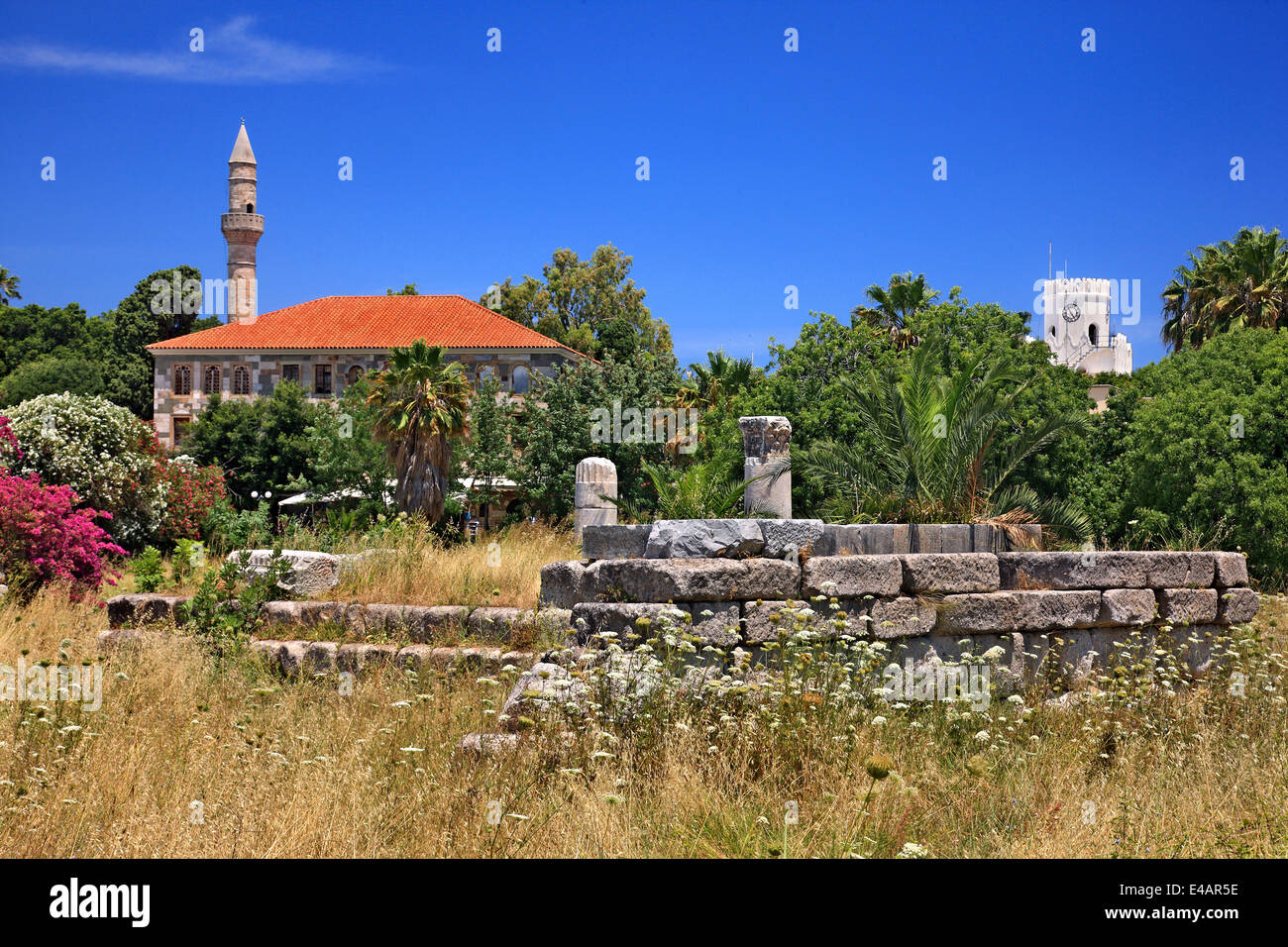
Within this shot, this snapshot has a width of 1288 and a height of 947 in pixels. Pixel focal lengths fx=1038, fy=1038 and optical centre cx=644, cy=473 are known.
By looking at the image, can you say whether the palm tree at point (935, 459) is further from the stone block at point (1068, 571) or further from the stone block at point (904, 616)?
the stone block at point (904, 616)

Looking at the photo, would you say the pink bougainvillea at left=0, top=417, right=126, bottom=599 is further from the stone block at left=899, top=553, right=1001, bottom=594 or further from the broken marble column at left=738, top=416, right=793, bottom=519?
the stone block at left=899, top=553, right=1001, bottom=594

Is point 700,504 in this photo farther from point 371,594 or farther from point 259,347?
point 259,347

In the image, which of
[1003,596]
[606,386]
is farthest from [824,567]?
[606,386]

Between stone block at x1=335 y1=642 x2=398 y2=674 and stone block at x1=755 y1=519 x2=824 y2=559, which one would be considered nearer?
stone block at x1=755 y1=519 x2=824 y2=559

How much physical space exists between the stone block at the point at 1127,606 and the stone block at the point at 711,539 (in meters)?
3.16

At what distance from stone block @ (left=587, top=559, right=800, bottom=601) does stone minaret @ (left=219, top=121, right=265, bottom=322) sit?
44.8m

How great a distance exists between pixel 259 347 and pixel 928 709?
137ft

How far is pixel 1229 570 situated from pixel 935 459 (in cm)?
267

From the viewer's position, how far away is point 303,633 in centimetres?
1051

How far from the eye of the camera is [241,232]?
4997 cm

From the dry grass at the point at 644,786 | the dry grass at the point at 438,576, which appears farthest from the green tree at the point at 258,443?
the dry grass at the point at 644,786

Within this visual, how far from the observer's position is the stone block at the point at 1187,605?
28.7ft

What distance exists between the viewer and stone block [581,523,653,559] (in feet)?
26.4

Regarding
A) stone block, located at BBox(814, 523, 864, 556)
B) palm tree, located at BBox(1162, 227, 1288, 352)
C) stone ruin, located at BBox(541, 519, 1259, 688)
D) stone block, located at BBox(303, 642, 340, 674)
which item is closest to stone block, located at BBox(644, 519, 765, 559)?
stone ruin, located at BBox(541, 519, 1259, 688)
